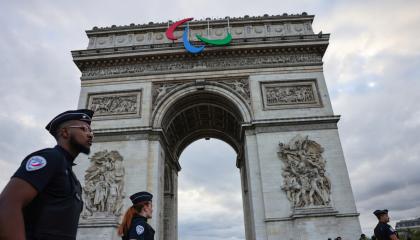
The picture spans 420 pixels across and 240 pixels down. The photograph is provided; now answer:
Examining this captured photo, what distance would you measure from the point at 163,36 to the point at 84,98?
6.47 m

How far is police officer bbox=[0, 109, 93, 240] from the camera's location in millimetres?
1438

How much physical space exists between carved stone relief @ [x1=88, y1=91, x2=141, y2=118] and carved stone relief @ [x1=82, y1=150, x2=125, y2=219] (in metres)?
2.56

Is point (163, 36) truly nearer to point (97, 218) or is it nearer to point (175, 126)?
point (175, 126)

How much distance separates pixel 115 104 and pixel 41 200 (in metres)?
17.1

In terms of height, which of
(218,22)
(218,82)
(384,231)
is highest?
(218,22)

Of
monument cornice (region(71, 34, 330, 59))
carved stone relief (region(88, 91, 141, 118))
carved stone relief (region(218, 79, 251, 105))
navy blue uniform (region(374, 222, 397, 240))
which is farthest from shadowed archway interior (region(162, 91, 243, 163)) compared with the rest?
navy blue uniform (region(374, 222, 397, 240))

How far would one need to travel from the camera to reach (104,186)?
15.4m

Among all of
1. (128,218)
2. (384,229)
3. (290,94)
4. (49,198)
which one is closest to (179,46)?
(290,94)

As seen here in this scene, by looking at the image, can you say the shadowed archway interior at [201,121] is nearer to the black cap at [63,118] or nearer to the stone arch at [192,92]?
the stone arch at [192,92]

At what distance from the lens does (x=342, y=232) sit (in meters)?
13.9

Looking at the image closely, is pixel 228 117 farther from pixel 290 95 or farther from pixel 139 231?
pixel 139 231

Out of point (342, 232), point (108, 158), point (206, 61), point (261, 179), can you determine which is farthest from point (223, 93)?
point (342, 232)

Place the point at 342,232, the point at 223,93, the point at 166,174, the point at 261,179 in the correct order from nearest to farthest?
the point at 342,232
the point at 261,179
the point at 223,93
the point at 166,174

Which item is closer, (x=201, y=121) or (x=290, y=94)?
(x=290, y=94)
